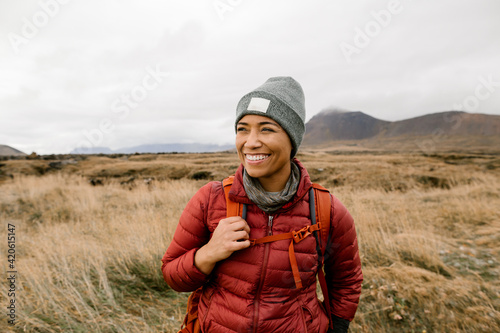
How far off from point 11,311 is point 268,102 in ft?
11.7

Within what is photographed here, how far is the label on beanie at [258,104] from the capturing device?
160cm

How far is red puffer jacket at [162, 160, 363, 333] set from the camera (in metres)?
1.50

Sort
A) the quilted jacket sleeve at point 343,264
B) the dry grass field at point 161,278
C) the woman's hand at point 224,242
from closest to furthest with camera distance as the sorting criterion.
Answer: the woman's hand at point 224,242, the quilted jacket sleeve at point 343,264, the dry grass field at point 161,278

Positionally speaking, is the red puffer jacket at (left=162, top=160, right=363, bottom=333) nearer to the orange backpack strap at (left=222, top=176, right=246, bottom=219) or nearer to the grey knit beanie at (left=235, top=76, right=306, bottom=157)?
the orange backpack strap at (left=222, top=176, right=246, bottom=219)

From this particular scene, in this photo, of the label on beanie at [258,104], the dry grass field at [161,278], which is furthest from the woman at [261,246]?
the dry grass field at [161,278]

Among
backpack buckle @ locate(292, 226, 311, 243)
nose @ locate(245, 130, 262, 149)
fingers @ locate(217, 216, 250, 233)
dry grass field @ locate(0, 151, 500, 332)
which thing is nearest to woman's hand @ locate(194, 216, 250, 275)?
fingers @ locate(217, 216, 250, 233)

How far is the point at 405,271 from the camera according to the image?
3582 millimetres

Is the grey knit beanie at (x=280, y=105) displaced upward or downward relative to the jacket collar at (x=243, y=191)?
upward

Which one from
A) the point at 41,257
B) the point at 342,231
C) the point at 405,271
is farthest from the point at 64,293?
the point at 405,271

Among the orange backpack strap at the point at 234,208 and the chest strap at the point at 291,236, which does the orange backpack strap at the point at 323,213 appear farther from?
the orange backpack strap at the point at 234,208

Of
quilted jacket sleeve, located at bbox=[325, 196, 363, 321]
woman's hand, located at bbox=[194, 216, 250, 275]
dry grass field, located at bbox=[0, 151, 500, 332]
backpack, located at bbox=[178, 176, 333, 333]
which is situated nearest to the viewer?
woman's hand, located at bbox=[194, 216, 250, 275]

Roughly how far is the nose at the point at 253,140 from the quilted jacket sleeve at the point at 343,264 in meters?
0.66

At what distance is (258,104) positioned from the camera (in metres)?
1.62

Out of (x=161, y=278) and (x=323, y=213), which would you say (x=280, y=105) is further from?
(x=161, y=278)
